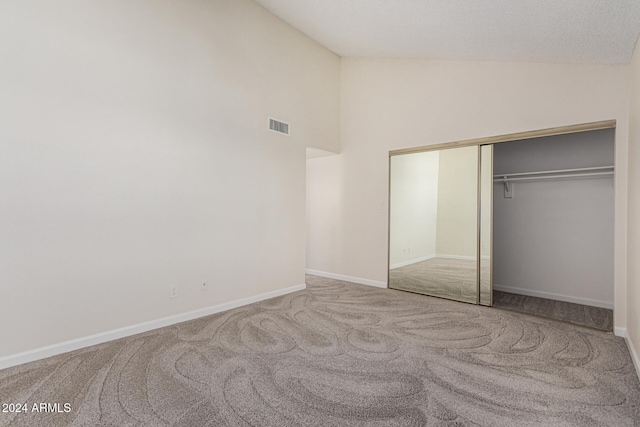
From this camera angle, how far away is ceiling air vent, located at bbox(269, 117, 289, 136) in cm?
422

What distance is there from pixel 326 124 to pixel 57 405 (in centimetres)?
441

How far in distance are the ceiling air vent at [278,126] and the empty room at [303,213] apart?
82mm

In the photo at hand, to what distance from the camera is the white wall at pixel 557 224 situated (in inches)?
153

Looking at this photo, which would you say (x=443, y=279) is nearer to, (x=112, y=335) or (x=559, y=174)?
(x=559, y=174)

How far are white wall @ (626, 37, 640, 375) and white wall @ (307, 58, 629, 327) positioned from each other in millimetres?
241

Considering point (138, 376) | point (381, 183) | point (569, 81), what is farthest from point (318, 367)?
point (569, 81)

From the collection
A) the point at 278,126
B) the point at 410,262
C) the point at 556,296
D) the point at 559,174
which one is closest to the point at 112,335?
the point at 278,126

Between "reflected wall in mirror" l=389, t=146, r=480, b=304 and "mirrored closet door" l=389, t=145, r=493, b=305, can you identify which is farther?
"reflected wall in mirror" l=389, t=146, r=480, b=304

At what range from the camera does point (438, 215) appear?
4.38m

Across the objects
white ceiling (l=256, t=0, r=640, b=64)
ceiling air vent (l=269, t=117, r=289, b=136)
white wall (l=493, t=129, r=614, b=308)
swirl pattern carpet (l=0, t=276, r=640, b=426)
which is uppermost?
white ceiling (l=256, t=0, r=640, b=64)

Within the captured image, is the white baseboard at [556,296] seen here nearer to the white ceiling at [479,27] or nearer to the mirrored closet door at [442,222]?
the mirrored closet door at [442,222]

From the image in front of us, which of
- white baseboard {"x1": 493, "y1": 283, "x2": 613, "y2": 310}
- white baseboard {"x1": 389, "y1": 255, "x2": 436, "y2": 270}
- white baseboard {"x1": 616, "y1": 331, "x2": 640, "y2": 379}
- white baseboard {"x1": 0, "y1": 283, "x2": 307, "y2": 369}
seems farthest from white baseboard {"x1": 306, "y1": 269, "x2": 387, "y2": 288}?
white baseboard {"x1": 616, "y1": 331, "x2": 640, "y2": 379}

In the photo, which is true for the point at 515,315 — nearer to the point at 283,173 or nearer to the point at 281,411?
the point at 281,411

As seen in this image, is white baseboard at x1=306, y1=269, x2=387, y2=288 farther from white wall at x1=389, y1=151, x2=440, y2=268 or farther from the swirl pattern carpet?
the swirl pattern carpet
